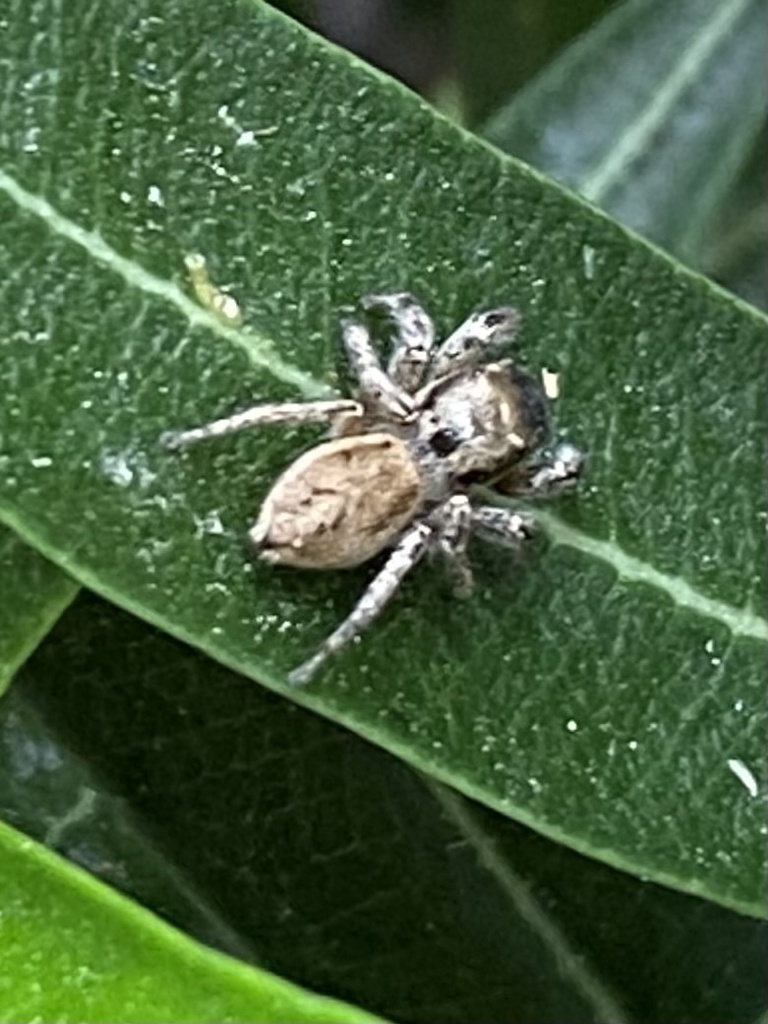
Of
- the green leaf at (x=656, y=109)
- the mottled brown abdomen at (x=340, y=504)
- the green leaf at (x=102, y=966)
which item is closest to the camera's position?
the green leaf at (x=102, y=966)

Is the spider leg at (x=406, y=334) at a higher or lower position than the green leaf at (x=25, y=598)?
higher

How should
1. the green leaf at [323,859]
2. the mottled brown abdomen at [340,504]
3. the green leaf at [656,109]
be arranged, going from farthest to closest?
the green leaf at [656,109] < the green leaf at [323,859] < the mottled brown abdomen at [340,504]

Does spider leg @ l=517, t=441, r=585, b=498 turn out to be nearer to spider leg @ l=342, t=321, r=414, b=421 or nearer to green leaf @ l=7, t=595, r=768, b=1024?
spider leg @ l=342, t=321, r=414, b=421

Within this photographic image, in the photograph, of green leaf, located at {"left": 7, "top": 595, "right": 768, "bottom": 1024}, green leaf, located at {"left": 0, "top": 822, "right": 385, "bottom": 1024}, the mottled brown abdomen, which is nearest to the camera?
green leaf, located at {"left": 0, "top": 822, "right": 385, "bottom": 1024}

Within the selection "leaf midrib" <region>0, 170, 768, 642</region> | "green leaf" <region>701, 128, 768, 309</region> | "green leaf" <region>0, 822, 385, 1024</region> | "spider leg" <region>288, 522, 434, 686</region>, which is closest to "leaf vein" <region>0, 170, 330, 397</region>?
"leaf midrib" <region>0, 170, 768, 642</region>

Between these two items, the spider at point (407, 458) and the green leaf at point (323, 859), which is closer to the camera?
the spider at point (407, 458)

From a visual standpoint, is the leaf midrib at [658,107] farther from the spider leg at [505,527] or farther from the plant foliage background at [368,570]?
the spider leg at [505,527]

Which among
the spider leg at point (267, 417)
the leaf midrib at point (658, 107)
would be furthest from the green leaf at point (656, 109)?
the spider leg at point (267, 417)

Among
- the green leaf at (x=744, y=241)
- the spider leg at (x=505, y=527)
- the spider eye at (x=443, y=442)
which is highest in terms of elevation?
the green leaf at (x=744, y=241)
